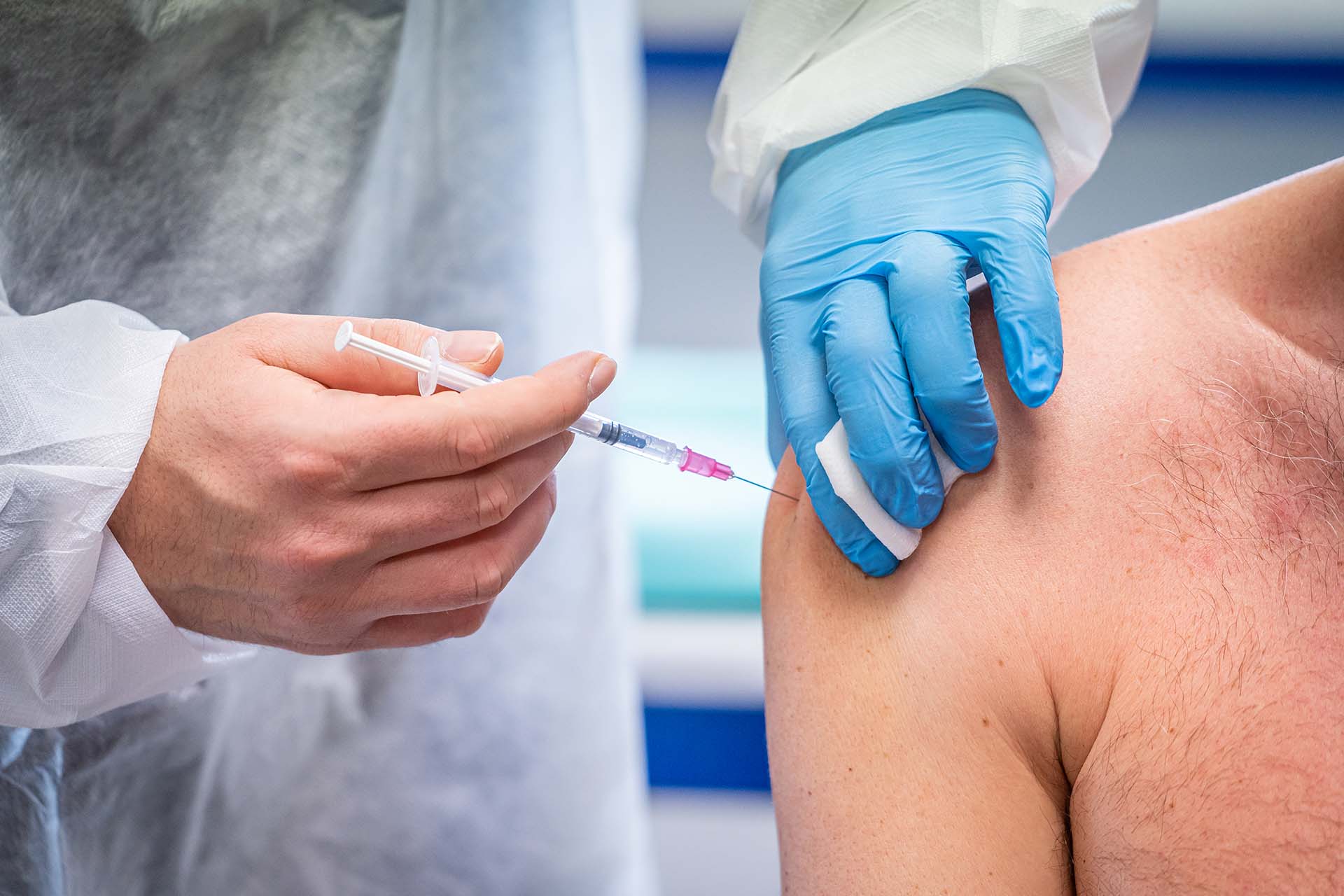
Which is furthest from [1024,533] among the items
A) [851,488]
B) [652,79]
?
[652,79]

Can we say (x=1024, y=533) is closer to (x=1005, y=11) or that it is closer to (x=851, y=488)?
(x=851, y=488)

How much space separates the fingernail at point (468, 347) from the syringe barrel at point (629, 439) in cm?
11

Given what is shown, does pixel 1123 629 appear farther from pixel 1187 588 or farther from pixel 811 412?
pixel 811 412

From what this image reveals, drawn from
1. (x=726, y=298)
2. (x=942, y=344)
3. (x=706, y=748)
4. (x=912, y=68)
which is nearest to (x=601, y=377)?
(x=942, y=344)

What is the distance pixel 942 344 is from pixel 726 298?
1372 millimetres

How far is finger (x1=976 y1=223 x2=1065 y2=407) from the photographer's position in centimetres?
75

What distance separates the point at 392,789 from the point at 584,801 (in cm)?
28

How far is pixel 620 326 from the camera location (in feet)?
4.74

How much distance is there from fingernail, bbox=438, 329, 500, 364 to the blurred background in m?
0.92

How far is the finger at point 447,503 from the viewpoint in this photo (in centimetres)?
73

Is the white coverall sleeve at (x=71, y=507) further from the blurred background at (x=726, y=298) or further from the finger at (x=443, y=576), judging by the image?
the blurred background at (x=726, y=298)

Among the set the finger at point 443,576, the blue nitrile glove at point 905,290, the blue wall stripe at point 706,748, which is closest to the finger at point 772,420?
the blue nitrile glove at point 905,290

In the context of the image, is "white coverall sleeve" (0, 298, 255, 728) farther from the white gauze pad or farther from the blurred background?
the blurred background

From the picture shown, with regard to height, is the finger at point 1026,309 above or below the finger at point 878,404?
above
